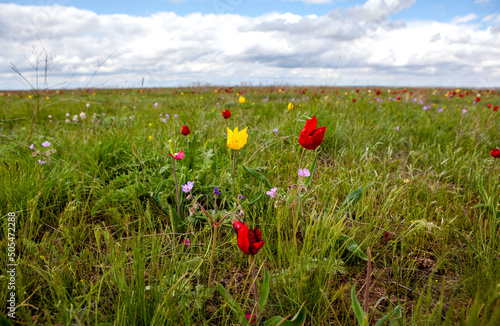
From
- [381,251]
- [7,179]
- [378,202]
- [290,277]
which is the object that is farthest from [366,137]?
[7,179]

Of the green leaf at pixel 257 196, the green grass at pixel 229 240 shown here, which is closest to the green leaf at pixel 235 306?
the green grass at pixel 229 240

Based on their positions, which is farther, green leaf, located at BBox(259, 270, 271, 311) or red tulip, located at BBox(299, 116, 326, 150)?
red tulip, located at BBox(299, 116, 326, 150)

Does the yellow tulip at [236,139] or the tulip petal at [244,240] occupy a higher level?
the yellow tulip at [236,139]

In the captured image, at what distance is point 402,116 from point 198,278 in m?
3.98

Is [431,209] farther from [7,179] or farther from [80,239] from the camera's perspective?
[7,179]

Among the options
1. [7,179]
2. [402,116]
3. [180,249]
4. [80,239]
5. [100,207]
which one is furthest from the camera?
[402,116]

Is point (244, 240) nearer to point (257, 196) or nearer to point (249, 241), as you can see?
point (249, 241)

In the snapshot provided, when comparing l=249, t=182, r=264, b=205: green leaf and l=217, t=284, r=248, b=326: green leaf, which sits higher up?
l=249, t=182, r=264, b=205: green leaf

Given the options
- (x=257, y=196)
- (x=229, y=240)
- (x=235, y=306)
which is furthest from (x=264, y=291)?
(x=257, y=196)

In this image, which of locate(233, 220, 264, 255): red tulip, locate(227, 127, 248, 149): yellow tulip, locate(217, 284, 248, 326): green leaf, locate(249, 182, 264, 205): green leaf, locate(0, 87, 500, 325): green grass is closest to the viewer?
locate(233, 220, 264, 255): red tulip

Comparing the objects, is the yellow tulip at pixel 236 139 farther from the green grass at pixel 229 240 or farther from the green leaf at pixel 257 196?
the green leaf at pixel 257 196

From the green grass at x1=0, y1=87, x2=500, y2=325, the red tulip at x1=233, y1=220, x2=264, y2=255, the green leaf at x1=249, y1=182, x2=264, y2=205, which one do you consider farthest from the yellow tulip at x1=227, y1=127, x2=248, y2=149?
the red tulip at x1=233, y1=220, x2=264, y2=255

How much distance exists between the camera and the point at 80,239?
1.50 m

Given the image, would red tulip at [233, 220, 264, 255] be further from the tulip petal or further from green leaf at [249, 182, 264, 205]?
green leaf at [249, 182, 264, 205]
